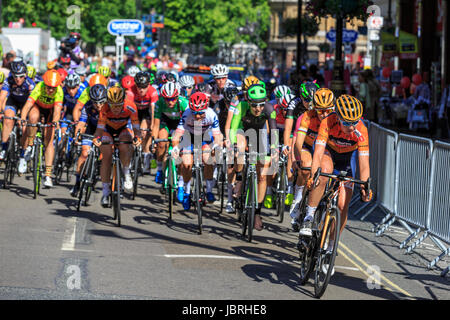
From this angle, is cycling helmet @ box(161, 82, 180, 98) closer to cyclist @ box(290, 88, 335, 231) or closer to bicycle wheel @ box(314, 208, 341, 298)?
cyclist @ box(290, 88, 335, 231)

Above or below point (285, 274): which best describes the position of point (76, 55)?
above

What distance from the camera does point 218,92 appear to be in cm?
1733

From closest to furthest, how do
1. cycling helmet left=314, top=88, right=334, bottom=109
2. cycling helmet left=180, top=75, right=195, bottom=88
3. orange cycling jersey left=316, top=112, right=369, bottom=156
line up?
orange cycling jersey left=316, top=112, right=369, bottom=156 < cycling helmet left=314, top=88, right=334, bottom=109 < cycling helmet left=180, top=75, right=195, bottom=88

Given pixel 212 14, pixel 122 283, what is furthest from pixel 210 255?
pixel 212 14

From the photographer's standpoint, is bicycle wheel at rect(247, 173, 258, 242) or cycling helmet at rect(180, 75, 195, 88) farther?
cycling helmet at rect(180, 75, 195, 88)

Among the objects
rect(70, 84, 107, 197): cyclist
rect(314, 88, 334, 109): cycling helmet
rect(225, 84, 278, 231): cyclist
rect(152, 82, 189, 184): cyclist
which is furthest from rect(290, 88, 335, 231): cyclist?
rect(70, 84, 107, 197): cyclist

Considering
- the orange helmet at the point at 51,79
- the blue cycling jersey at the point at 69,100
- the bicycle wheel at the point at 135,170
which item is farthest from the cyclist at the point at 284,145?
the blue cycling jersey at the point at 69,100

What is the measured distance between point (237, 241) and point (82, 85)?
23.9 ft

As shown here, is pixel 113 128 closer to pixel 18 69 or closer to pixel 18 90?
pixel 18 69

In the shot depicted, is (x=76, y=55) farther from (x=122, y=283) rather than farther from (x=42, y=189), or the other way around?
(x=122, y=283)

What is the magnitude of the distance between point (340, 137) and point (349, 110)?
66 centimetres

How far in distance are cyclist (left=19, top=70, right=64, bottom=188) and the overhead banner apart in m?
18.1

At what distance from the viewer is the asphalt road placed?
8.99 metres

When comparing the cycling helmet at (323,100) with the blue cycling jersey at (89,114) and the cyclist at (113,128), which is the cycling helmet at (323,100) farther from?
→ the blue cycling jersey at (89,114)
